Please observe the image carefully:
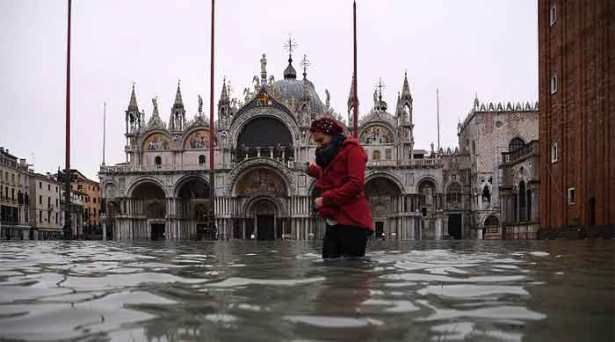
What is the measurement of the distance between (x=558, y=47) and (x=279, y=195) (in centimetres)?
2674

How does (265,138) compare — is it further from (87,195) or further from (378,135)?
(87,195)

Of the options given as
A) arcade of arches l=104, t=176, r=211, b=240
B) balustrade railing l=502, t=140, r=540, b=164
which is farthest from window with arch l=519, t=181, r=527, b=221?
arcade of arches l=104, t=176, r=211, b=240

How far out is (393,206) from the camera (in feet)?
158

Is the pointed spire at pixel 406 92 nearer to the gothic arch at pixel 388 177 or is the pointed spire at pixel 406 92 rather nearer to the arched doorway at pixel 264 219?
the gothic arch at pixel 388 177

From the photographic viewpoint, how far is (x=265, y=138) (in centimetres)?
4934

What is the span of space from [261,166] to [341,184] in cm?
4006

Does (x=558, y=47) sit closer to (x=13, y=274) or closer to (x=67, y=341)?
(x=13, y=274)

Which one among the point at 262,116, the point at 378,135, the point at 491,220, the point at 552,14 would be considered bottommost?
the point at 491,220

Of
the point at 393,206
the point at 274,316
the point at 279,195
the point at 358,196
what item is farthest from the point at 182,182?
the point at 274,316

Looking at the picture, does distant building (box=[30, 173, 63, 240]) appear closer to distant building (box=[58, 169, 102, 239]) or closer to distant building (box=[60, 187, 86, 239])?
distant building (box=[60, 187, 86, 239])

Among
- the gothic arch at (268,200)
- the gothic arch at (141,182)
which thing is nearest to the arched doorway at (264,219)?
the gothic arch at (268,200)

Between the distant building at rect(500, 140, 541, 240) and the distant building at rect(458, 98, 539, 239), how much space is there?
59.9 ft

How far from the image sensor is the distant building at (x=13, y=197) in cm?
5925

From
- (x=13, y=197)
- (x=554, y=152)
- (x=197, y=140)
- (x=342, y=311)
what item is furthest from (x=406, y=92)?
(x=342, y=311)
